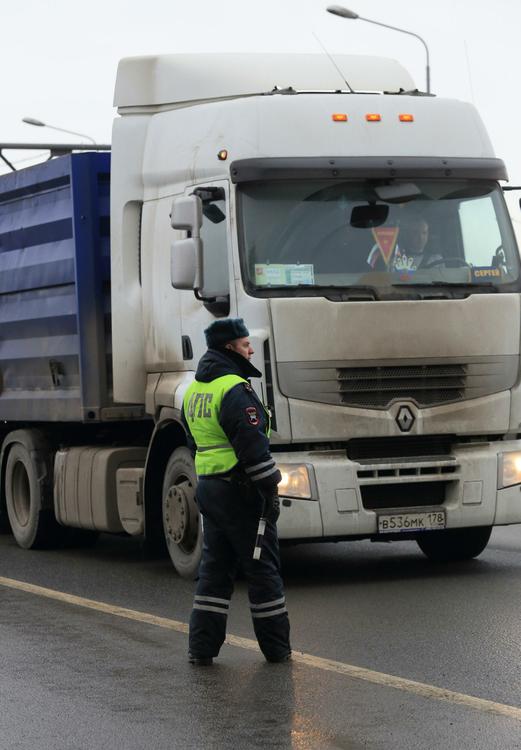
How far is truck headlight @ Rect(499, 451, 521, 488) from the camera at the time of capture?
11219 mm

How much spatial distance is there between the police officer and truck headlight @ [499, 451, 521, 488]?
11.3 feet

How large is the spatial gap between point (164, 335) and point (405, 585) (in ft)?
8.32

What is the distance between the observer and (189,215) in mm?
10883

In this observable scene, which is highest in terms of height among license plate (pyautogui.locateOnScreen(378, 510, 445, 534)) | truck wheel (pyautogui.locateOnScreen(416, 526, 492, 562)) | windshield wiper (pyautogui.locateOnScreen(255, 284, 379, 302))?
windshield wiper (pyautogui.locateOnScreen(255, 284, 379, 302))

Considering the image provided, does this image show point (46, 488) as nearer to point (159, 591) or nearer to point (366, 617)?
point (159, 591)

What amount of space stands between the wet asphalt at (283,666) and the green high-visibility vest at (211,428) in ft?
3.28

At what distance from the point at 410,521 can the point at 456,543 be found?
142 centimetres

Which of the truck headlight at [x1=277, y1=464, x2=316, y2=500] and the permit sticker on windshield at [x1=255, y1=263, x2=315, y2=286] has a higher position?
the permit sticker on windshield at [x1=255, y1=263, x2=315, y2=286]

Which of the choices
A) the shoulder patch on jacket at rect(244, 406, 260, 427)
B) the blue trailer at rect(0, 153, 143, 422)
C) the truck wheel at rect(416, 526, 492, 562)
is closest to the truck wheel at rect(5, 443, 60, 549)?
the blue trailer at rect(0, 153, 143, 422)

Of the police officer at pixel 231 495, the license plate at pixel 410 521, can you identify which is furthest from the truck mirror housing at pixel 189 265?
the police officer at pixel 231 495

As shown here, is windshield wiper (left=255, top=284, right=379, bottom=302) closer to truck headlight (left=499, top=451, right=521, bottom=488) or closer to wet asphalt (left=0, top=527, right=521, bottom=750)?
truck headlight (left=499, top=451, right=521, bottom=488)

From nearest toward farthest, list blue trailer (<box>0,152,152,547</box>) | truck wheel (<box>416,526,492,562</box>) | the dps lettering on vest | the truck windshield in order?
the dps lettering on vest → the truck windshield → truck wheel (<box>416,526,492,562</box>) → blue trailer (<box>0,152,152,547</box>)

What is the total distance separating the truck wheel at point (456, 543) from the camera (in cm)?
1222

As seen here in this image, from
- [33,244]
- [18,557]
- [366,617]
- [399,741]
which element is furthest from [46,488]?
[399,741]
